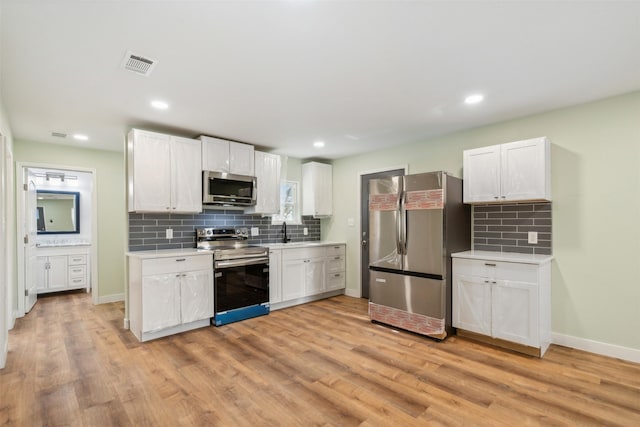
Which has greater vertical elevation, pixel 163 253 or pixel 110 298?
pixel 163 253

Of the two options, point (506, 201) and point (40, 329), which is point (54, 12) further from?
point (506, 201)

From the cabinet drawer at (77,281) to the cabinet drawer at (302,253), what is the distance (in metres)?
3.99

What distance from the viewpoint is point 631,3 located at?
5.51ft

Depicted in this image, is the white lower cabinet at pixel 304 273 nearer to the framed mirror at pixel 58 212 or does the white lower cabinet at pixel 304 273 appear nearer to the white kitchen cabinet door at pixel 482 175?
the white kitchen cabinet door at pixel 482 175

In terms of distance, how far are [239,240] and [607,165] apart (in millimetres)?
4302

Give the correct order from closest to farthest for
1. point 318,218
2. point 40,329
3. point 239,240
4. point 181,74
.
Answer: point 181,74, point 40,329, point 239,240, point 318,218

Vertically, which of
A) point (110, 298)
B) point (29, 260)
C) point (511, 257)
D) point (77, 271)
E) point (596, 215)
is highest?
point (596, 215)

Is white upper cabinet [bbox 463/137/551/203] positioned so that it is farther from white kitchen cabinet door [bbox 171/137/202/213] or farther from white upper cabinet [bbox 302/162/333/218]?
white kitchen cabinet door [bbox 171/137/202/213]

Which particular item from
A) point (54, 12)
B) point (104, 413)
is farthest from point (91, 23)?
point (104, 413)

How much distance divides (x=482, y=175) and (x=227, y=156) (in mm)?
3158

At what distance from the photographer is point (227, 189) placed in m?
4.12

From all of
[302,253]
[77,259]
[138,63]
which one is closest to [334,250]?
[302,253]

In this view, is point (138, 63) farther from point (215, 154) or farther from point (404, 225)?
point (404, 225)

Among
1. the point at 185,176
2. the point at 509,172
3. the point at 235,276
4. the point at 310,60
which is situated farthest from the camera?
the point at 235,276
